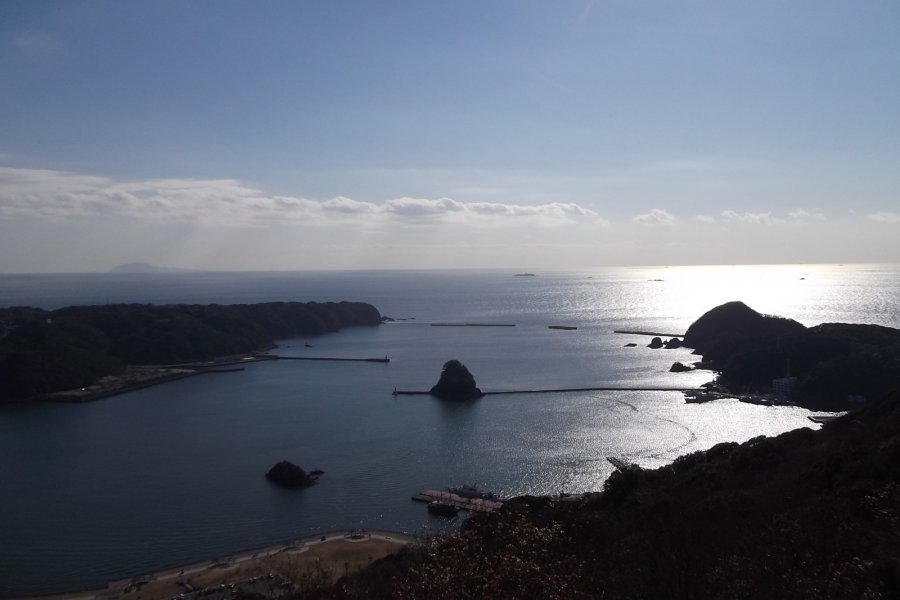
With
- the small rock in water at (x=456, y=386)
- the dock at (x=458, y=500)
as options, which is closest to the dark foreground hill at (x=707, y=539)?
the dock at (x=458, y=500)

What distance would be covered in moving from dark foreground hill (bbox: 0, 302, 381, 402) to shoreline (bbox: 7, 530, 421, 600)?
3418 cm

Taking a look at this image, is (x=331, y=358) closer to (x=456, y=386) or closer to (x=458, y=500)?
(x=456, y=386)

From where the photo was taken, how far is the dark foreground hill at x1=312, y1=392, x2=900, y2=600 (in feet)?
22.5

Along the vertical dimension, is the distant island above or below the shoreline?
above

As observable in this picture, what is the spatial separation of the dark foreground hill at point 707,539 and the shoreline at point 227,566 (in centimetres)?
542

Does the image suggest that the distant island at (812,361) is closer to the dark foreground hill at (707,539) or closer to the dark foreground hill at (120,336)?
the dark foreground hill at (707,539)

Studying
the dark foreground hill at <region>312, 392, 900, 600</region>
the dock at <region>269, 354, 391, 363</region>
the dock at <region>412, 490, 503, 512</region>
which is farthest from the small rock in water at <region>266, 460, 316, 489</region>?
the dock at <region>269, 354, 391, 363</region>

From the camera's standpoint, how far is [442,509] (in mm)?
22500

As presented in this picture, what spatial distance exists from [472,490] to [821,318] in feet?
267

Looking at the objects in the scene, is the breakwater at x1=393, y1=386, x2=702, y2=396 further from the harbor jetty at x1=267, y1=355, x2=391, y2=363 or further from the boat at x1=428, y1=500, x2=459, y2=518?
the boat at x1=428, y1=500, x2=459, y2=518

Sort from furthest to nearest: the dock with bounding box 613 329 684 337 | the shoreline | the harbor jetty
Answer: the dock with bounding box 613 329 684 337, the harbor jetty, the shoreline

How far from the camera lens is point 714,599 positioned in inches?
282

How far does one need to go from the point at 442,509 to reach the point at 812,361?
3452 centimetres

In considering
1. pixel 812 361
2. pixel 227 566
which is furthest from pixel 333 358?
pixel 227 566
